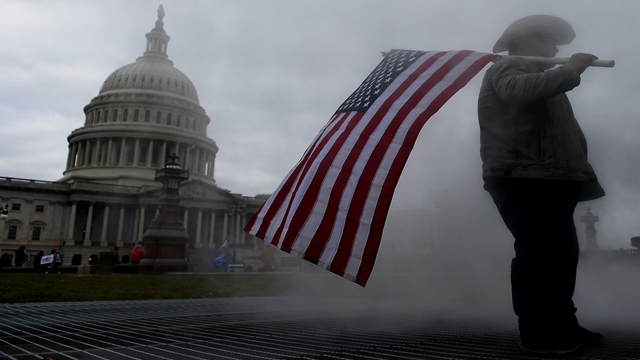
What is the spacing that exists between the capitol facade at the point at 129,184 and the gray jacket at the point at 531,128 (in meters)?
53.1

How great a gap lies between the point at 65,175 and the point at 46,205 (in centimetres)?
1393

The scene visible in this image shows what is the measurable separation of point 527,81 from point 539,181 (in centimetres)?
61

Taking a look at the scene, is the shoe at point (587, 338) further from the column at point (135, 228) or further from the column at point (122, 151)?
the column at point (122, 151)

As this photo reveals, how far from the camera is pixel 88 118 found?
7994cm

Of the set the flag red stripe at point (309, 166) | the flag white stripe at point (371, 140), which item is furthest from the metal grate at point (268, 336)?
the flag red stripe at point (309, 166)

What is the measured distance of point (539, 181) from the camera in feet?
9.43

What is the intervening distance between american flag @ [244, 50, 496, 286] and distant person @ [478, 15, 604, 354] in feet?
1.31

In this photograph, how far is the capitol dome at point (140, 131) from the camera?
241ft

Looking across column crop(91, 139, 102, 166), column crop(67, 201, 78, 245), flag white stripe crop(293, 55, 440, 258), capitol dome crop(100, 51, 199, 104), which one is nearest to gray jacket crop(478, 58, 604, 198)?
flag white stripe crop(293, 55, 440, 258)

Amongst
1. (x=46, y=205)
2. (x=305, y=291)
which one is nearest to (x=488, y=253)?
(x=305, y=291)

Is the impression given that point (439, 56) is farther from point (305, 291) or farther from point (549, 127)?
point (305, 291)

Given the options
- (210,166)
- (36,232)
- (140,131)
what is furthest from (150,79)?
(36,232)

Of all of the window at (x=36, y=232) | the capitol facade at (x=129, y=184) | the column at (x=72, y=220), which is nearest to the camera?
the window at (x=36, y=232)

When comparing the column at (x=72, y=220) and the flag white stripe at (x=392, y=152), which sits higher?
the column at (x=72, y=220)
